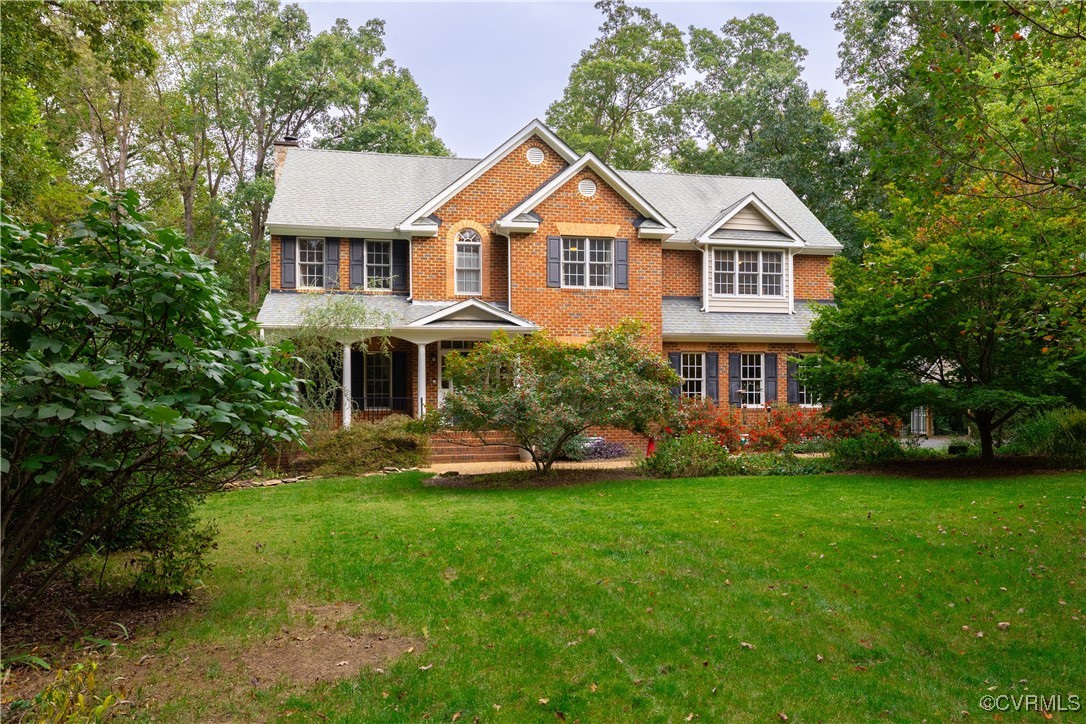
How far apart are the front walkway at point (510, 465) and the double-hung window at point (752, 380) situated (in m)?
5.75

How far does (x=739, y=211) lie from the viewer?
21.8 meters

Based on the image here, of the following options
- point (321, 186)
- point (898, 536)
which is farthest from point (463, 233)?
point (898, 536)

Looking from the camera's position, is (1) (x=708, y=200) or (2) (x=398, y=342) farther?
(1) (x=708, y=200)

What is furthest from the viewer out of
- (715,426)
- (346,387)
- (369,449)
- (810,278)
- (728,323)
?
(810,278)

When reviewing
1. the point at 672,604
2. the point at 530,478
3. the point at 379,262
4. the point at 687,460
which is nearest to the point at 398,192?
the point at 379,262

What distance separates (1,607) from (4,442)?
1274 millimetres

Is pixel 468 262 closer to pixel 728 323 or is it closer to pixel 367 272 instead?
pixel 367 272

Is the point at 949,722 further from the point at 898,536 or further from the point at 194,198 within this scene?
the point at 194,198

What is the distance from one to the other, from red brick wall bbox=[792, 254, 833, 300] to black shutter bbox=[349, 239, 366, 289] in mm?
13099

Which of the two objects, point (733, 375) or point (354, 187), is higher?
point (354, 187)

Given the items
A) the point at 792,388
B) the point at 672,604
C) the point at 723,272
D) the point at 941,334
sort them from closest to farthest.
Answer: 1. the point at 672,604
2. the point at 941,334
3. the point at 792,388
4. the point at 723,272

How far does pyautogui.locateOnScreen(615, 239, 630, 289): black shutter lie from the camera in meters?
19.9

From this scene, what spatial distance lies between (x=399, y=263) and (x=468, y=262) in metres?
1.95

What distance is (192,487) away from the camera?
7062 mm
